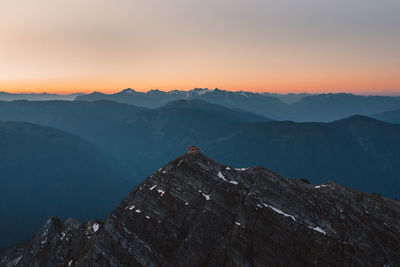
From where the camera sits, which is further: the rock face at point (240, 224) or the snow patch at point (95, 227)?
the snow patch at point (95, 227)

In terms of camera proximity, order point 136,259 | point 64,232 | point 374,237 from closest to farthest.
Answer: point 374,237 → point 136,259 → point 64,232

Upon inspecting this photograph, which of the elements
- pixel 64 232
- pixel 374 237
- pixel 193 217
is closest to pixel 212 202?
pixel 193 217

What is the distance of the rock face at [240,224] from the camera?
51719 mm

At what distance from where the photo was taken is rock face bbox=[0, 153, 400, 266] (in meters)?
51.7

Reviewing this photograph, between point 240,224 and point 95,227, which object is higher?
point 240,224

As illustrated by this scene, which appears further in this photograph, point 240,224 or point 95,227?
point 95,227

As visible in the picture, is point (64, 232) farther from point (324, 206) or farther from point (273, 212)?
point (324, 206)

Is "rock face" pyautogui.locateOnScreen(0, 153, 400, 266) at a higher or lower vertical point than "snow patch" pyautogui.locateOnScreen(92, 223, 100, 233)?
higher

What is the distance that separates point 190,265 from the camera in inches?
2121

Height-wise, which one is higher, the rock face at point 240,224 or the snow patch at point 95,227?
the rock face at point 240,224

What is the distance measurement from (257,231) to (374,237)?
2645cm

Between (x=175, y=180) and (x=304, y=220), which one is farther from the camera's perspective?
(x=175, y=180)

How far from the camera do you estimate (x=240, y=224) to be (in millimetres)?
55594

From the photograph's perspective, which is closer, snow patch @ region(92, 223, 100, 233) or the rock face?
the rock face
